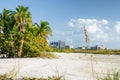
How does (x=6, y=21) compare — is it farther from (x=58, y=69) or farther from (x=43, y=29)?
(x=58, y=69)

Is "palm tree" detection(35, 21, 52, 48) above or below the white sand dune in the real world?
above

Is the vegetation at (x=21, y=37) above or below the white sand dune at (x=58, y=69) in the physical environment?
above

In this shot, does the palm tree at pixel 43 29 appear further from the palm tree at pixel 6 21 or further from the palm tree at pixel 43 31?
the palm tree at pixel 6 21

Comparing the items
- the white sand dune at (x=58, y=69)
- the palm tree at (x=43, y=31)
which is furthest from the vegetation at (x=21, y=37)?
the white sand dune at (x=58, y=69)

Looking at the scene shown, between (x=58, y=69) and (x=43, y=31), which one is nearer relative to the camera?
(x=58, y=69)

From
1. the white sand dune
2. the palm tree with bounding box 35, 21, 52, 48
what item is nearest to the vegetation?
the palm tree with bounding box 35, 21, 52, 48

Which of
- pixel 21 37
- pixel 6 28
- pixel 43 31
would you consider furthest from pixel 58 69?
pixel 43 31

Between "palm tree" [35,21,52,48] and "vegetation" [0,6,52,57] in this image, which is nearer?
"vegetation" [0,6,52,57]

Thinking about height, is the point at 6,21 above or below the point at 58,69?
above

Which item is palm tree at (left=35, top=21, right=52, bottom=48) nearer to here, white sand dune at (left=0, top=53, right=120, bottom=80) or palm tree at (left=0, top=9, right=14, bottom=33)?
palm tree at (left=0, top=9, right=14, bottom=33)

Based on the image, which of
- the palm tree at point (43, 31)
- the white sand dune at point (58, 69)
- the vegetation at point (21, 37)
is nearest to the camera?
the white sand dune at point (58, 69)

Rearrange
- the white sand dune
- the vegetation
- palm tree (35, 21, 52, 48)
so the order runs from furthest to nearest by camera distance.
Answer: palm tree (35, 21, 52, 48) < the vegetation < the white sand dune

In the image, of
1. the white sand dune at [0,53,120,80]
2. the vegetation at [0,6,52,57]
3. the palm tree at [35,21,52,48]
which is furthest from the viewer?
the palm tree at [35,21,52,48]

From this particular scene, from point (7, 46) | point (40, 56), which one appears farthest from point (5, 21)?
point (40, 56)
